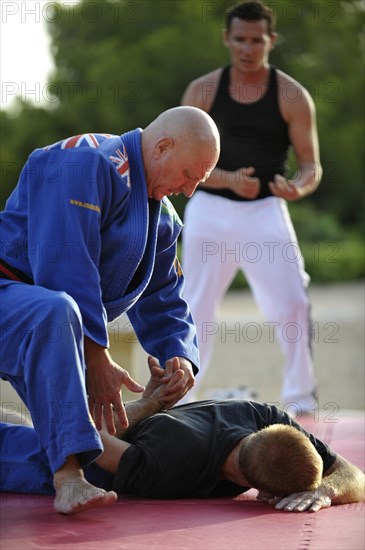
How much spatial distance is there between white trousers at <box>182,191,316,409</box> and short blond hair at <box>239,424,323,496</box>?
2676 millimetres

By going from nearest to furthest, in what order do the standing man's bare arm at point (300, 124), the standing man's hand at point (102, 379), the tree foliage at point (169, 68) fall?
the standing man's hand at point (102, 379), the standing man's bare arm at point (300, 124), the tree foliage at point (169, 68)

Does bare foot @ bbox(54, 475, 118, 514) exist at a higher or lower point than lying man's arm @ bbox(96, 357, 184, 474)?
lower

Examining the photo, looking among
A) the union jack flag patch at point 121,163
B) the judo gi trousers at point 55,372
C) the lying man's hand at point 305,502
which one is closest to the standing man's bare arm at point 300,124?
the union jack flag patch at point 121,163

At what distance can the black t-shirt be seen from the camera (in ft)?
13.3

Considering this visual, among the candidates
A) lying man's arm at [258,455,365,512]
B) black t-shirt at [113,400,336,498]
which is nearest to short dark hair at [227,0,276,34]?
black t-shirt at [113,400,336,498]

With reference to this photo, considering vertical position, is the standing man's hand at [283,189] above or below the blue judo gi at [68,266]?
below

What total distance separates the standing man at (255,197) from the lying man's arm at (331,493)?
2.36 metres

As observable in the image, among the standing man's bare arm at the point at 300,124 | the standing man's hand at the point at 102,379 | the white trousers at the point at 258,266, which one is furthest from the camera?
the standing man's bare arm at the point at 300,124

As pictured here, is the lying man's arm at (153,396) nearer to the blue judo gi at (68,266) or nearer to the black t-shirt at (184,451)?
the black t-shirt at (184,451)

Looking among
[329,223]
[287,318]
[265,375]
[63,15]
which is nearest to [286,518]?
[287,318]

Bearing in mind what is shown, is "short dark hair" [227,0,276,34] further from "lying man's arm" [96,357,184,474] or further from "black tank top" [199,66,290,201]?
"lying man's arm" [96,357,184,474]

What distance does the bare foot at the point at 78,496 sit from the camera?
364cm

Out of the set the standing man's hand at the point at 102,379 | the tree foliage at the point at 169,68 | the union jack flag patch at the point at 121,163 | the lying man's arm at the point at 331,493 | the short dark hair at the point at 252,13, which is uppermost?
the short dark hair at the point at 252,13

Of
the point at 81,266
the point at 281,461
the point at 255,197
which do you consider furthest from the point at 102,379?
the point at 255,197
